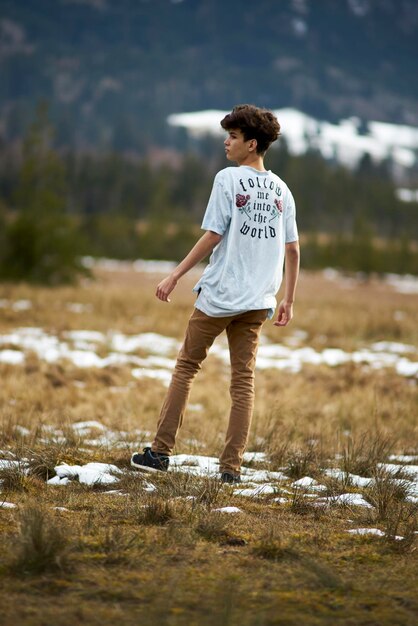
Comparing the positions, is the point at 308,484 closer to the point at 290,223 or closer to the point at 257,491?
the point at 257,491

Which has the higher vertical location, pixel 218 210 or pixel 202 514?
pixel 218 210

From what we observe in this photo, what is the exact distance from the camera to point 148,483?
426 cm

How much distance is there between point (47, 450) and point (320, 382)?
5.94 metres

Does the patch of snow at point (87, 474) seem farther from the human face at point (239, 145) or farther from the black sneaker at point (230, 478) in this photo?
the human face at point (239, 145)

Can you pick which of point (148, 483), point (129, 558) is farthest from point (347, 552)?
point (148, 483)

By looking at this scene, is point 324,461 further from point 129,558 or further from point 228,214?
point 129,558

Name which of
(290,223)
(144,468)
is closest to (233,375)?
(144,468)

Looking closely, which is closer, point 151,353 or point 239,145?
point 239,145

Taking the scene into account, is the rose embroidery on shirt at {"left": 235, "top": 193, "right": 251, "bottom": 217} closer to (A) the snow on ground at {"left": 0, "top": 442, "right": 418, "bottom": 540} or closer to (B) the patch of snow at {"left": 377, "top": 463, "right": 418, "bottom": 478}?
(A) the snow on ground at {"left": 0, "top": 442, "right": 418, "bottom": 540}

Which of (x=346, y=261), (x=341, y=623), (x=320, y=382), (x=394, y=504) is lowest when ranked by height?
(x=341, y=623)

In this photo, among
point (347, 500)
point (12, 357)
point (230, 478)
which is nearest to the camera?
point (347, 500)

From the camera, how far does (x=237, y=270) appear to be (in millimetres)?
4496

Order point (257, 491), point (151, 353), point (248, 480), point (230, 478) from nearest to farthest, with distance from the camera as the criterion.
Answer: point (257, 491) → point (230, 478) → point (248, 480) → point (151, 353)

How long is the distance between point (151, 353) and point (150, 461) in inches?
314
